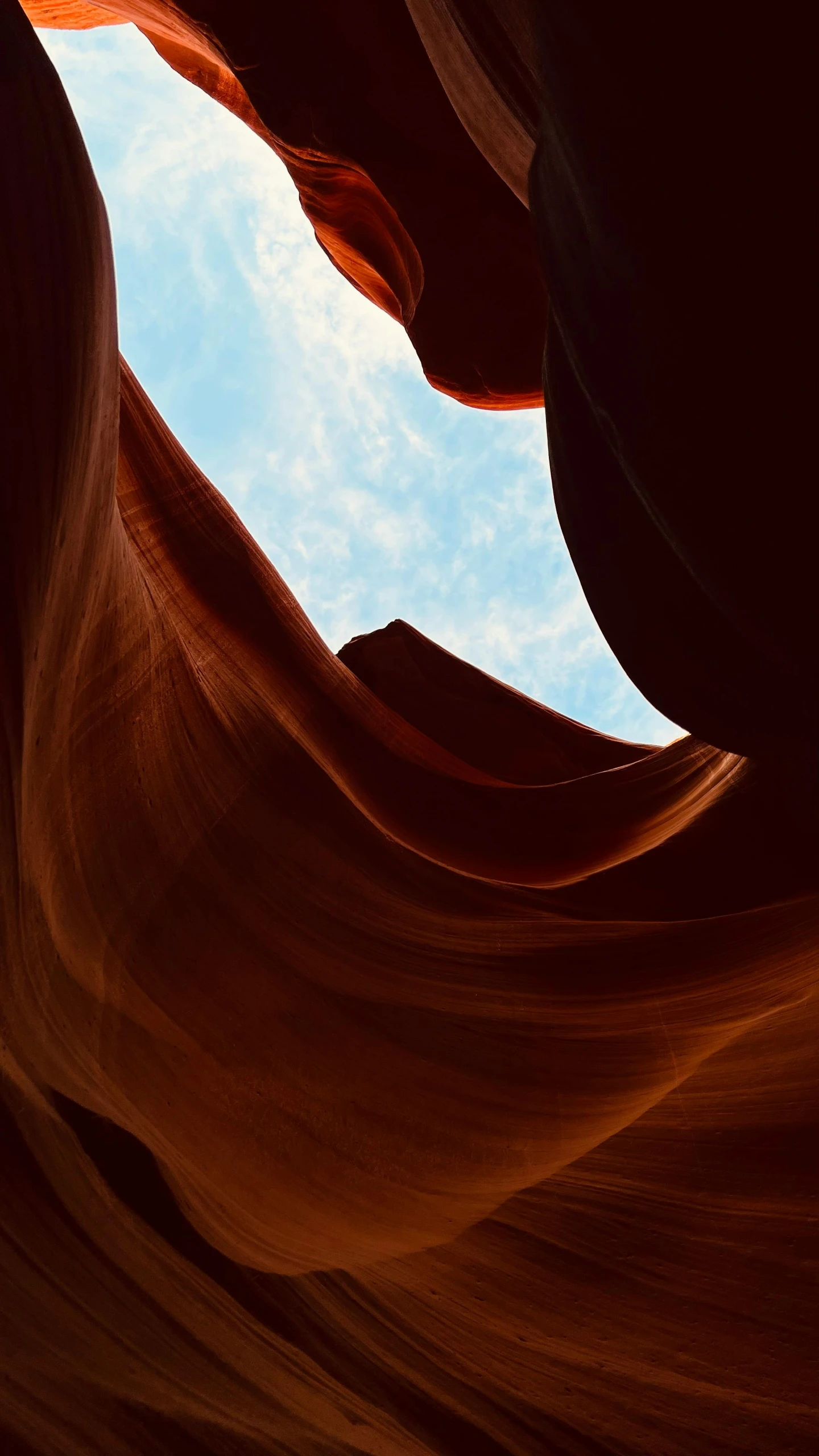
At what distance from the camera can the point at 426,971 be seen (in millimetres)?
3617

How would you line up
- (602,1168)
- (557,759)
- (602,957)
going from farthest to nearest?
(557,759), (602,957), (602,1168)

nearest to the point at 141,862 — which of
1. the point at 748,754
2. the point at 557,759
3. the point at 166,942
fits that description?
the point at 166,942

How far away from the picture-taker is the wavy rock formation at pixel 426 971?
2.16 m

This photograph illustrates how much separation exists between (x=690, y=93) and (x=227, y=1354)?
3714 millimetres

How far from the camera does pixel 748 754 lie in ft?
9.25

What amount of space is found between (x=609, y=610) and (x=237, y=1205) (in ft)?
7.57

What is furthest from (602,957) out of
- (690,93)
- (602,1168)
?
(690,93)

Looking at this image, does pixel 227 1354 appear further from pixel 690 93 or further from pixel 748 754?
pixel 690 93

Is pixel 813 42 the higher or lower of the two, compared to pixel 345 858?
higher

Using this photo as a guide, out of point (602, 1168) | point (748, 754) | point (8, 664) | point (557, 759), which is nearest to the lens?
point (8, 664)

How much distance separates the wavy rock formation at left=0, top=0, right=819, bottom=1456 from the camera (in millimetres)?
2160

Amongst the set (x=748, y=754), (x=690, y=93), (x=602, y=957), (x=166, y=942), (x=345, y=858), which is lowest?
(x=166, y=942)

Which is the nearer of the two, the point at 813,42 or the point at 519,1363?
the point at 813,42

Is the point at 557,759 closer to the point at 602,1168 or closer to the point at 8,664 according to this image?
the point at 602,1168
